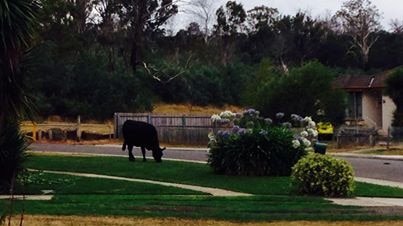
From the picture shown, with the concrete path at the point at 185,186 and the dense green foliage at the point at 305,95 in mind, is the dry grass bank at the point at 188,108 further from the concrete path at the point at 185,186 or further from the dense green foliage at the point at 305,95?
the concrete path at the point at 185,186

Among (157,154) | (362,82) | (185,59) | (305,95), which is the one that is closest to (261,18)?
(185,59)

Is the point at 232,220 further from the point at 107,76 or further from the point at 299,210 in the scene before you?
the point at 107,76

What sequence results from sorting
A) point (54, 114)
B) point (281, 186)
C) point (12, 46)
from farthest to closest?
point (54, 114)
point (281, 186)
point (12, 46)

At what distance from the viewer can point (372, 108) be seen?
56500 millimetres

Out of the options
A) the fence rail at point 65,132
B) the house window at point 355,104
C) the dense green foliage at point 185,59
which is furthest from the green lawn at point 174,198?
the house window at point 355,104

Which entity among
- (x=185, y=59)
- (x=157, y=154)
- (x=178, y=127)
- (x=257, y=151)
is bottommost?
(x=157, y=154)

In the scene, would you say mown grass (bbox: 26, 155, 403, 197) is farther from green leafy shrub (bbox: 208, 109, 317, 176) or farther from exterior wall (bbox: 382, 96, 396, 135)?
exterior wall (bbox: 382, 96, 396, 135)

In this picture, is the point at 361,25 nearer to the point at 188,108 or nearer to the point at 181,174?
the point at 188,108

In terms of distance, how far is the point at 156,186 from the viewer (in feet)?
67.3

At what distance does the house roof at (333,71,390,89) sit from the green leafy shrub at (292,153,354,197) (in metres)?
35.7

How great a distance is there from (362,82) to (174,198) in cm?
4230

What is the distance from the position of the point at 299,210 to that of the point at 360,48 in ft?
238

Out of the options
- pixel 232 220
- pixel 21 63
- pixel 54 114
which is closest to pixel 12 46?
pixel 21 63

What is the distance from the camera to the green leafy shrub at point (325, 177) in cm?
1906
